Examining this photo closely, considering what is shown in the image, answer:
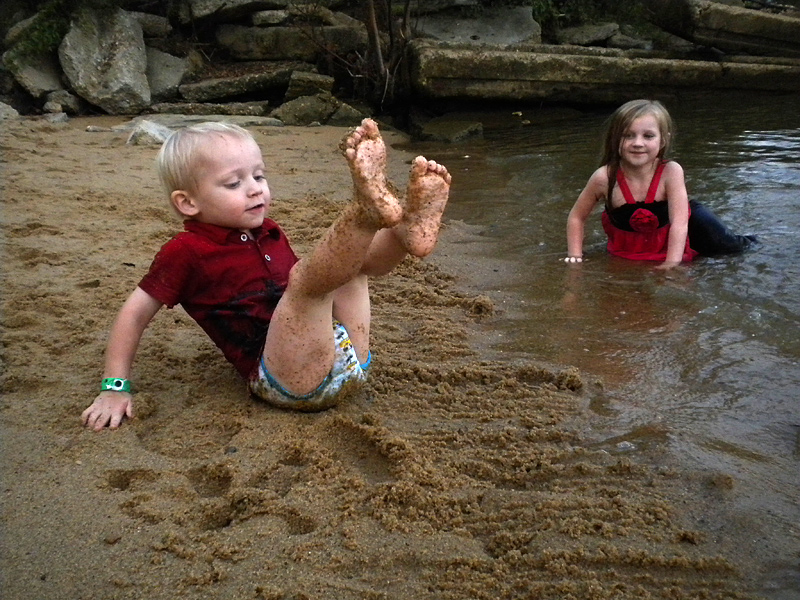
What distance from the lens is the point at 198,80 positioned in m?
9.21

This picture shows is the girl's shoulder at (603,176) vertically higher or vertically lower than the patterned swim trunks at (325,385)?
higher

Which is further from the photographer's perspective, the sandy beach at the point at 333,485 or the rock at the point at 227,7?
the rock at the point at 227,7

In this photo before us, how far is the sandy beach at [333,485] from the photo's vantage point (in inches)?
64.4

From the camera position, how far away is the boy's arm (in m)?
2.29

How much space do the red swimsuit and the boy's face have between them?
255 cm

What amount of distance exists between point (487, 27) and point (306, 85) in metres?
2.89

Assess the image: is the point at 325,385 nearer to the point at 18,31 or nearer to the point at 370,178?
the point at 370,178

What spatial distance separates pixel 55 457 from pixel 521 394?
4.72 ft

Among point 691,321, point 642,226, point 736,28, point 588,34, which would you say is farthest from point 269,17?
point 691,321

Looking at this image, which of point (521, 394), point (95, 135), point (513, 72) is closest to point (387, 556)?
point (521, 394)

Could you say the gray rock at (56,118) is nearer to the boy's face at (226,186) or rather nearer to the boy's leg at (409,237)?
the boy's face at (226,186)

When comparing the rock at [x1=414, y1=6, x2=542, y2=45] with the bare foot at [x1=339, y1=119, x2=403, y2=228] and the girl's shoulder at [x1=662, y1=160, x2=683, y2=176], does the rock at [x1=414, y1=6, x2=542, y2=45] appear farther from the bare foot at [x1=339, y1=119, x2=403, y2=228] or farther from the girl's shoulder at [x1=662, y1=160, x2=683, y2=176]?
the bare foot at [x1=339, y1=119, x2=403, y2=228]

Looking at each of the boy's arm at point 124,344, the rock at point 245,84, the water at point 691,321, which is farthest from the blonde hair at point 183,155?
the rock at point 245,84

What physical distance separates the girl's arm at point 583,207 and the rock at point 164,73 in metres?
6.13
